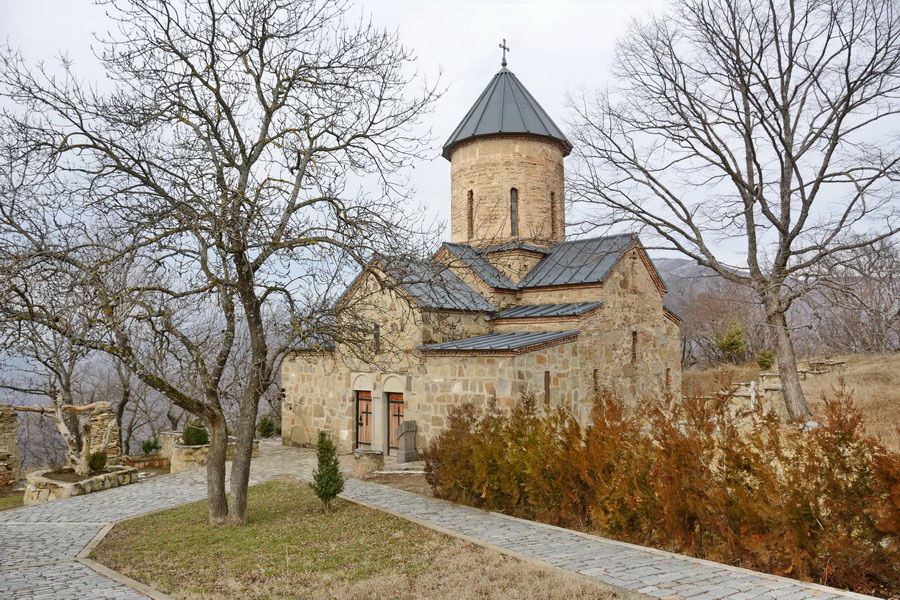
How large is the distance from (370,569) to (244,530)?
9.14ft

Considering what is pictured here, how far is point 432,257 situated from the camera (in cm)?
818

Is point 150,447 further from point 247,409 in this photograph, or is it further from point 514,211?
point 514,211

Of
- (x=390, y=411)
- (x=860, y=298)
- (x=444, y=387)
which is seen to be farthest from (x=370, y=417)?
(x=860, y=298)

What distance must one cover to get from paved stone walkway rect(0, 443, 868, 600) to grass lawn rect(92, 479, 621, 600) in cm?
37

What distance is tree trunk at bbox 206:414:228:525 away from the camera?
832 cm

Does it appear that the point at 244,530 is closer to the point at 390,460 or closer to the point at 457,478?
the point at 457,478

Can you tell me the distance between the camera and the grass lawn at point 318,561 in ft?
17.5

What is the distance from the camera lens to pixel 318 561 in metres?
6.47

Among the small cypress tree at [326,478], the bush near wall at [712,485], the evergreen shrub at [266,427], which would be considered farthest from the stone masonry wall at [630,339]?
the evergreen shrub at [266,427]

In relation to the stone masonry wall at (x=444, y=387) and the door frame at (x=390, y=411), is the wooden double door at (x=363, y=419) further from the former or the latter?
the door frame at (x=390, y=411)

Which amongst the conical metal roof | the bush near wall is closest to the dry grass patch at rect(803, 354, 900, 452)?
the bush near wall

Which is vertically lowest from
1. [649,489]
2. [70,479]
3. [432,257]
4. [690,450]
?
[70,479]

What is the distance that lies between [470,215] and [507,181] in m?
1.48

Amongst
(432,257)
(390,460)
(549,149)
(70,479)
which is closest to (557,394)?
(390,460)
